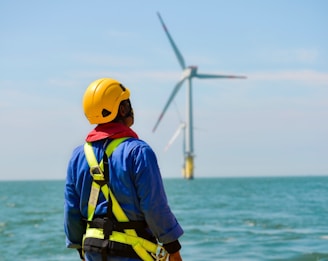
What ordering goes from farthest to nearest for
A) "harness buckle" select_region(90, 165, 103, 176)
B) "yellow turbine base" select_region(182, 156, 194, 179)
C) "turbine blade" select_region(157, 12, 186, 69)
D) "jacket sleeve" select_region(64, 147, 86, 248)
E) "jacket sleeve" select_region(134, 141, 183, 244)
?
"yellow turbine base" select_region(182, 156, 194, 179) < "turbine blade" select_region(157, 12, 186, 69) < "jacket sleeve" select_region(64, 147, 86, 248) < "harness buckle" select_region(90, 165, 103, 176) < "jacket sleeve" select_region(134, 141, 183, 244)

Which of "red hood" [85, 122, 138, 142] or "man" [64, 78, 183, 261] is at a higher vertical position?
"red hood" [85, 122, 138, 142]

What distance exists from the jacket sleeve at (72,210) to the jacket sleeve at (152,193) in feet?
1.48

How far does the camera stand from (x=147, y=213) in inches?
139

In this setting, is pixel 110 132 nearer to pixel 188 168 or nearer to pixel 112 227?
pixel 112 227

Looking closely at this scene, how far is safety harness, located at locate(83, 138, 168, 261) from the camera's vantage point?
3605 millimetres

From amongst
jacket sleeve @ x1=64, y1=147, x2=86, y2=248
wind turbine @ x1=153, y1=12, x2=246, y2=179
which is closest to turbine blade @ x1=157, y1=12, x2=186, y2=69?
wind turbine @ x1=153, y1=12, x2=246, y2=179

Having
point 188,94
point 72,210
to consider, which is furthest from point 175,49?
point 72,210

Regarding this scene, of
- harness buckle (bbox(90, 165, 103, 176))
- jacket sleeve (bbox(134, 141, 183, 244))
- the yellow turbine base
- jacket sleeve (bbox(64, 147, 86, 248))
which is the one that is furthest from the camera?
the yellow turbine base

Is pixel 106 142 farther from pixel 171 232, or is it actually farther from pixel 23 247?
pixel 23 247

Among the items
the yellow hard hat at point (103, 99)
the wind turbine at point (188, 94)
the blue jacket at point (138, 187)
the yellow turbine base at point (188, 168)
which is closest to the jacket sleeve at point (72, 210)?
the blue jacket at point (138, 187)

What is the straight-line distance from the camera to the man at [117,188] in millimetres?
3535

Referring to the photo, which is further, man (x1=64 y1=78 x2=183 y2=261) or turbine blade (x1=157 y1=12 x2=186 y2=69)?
turbine blade (x1=157 y1=12 x2=186 y2=69)

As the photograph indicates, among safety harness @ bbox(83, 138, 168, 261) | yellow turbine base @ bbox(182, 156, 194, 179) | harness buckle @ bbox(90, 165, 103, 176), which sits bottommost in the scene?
yellow turbine base @ bbox(182, 156, 194, 179)

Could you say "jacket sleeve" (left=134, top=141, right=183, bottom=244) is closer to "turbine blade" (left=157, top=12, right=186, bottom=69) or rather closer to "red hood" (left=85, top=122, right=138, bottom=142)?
"red hood" (left=85, top=122, right=138, bottom=142)
